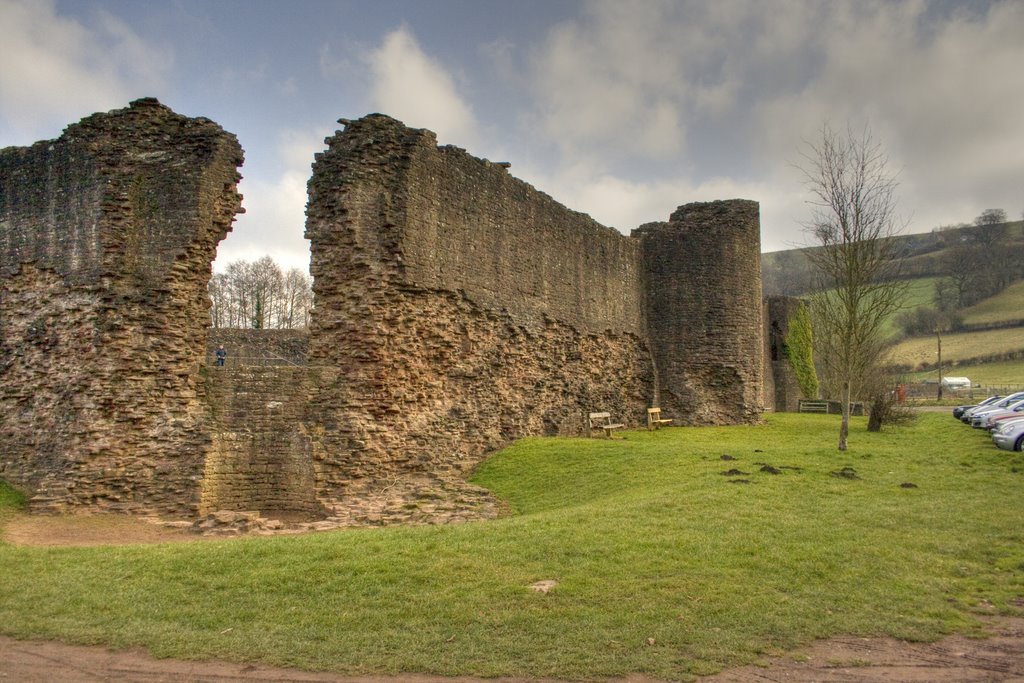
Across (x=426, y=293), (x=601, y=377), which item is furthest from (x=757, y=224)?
(x=426, y=293)

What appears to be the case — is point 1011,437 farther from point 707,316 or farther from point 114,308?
point 114,308

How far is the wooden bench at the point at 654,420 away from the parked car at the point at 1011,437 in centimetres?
975

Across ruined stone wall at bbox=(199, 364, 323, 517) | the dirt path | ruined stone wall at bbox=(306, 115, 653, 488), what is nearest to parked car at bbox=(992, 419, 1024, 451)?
ruined stone wall at bbox=(306, 115, 653, 488)

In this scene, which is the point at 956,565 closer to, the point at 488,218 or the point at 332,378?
the point at 332,378

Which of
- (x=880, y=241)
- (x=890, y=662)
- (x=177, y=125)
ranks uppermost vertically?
(x=177, y=125)

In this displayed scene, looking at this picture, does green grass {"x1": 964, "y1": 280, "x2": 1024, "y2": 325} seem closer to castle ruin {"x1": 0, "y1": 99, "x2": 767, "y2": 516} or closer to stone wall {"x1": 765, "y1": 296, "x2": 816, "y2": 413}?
stone wall {"x1": 765, "y1": 296, "x2": 816, "y2": 413}

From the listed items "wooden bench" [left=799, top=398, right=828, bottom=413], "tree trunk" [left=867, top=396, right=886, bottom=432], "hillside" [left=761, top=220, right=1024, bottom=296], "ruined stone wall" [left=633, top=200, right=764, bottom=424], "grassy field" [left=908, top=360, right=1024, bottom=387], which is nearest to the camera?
"tree trunk" [left=867, top=396, right=886, bottom=432]

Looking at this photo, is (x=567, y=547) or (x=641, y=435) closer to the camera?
(x=567, y=547)

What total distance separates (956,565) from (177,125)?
14979 millimetres

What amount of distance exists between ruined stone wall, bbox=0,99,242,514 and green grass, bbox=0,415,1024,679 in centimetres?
370

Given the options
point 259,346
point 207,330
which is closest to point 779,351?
point 259,346

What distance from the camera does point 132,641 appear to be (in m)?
6.95

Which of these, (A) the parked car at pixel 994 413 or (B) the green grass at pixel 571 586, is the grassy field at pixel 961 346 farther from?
(B) the green grass at pixel 571 586

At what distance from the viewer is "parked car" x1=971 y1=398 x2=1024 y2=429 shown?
79.2 ft
